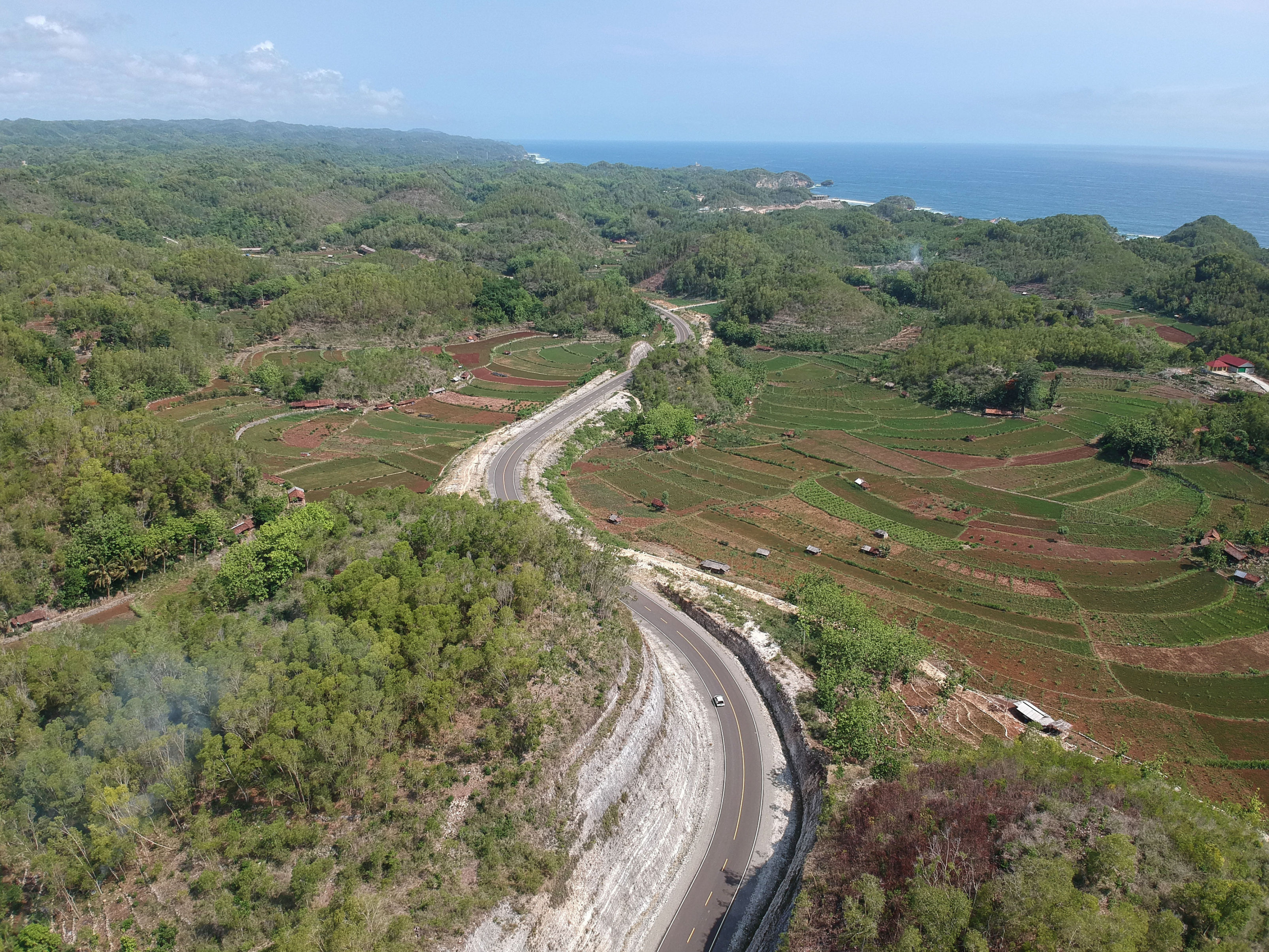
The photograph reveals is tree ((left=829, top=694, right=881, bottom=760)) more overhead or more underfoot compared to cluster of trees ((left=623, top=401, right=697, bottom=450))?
more underfoot

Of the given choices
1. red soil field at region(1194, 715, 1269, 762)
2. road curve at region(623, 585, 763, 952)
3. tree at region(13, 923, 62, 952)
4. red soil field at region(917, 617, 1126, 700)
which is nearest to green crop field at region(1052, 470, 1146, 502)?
red soil field at region(917, 617, 1126, 700)

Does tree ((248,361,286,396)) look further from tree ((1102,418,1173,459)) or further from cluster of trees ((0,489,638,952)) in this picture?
tree ((1102,418,1173,459))

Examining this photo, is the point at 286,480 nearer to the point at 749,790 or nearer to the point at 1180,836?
the point at 749,790

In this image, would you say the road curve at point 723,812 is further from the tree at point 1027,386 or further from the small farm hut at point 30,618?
the tree at point 1027,386

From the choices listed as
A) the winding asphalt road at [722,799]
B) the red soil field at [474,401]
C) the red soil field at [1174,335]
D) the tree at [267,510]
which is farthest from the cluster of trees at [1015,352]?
the tree at [267,510]

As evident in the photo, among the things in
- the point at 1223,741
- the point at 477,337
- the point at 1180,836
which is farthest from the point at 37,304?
the point at 1223,741
